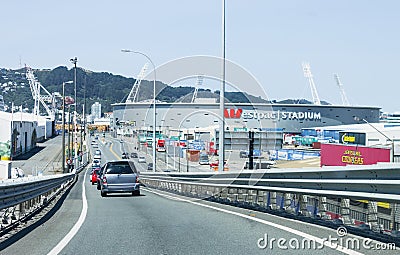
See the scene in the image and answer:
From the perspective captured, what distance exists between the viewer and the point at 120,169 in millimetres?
27281

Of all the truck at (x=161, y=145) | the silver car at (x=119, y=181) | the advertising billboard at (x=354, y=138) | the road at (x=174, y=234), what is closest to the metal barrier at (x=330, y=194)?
the road at (x=174, y=234)

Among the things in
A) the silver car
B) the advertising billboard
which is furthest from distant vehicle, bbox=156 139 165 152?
the silver car

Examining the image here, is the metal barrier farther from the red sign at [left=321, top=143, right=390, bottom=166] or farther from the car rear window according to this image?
the red sign at [left=321, top=143, right=390, bottom=166]

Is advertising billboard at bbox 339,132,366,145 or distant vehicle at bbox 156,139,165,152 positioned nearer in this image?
distant vehicle at bbox 156,139,165,152

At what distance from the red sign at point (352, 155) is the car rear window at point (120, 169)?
2015 centimetres

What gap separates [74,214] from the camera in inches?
667

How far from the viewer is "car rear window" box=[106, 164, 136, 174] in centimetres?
2692

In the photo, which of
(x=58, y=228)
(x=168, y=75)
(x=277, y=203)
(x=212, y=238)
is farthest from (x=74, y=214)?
(x=168, y=75)

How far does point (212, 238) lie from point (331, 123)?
13484 cm

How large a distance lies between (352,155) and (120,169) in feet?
79.1

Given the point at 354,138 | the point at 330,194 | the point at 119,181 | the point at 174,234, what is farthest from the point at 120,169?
the point at 354,138

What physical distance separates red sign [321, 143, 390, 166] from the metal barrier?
2439cm

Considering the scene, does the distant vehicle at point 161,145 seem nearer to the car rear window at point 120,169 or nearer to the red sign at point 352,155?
the red sign at point 352,155

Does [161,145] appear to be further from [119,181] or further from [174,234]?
[174,234]
